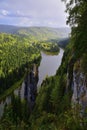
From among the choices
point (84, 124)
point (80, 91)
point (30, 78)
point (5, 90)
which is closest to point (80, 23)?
point (80, 91)

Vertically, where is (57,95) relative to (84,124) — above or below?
below

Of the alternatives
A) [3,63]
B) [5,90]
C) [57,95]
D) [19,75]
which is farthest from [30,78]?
[3,63]

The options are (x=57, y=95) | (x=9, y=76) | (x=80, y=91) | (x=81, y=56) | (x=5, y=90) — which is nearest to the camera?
(x=80, y=91)

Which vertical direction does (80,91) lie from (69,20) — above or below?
below

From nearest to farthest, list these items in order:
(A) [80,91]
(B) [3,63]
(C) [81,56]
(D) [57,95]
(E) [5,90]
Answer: (A) [80,91]
(C) [81,56]
(D) [57,95]
(E) [5,90]
(B) [3,63]

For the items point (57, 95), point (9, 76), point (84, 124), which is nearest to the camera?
point (84, 124)

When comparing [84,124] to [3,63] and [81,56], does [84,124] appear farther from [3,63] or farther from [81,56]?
[3,63]

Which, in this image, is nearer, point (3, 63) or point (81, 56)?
point (81, 56)

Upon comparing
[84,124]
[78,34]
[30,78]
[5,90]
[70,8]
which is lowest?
[5,90]

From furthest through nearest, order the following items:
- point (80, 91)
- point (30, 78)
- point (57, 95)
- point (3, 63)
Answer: point (3, 63)
point (30, 78)
point (57, 95)
point (80, 91)

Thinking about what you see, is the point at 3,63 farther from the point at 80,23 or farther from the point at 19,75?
the point at 80,23
